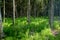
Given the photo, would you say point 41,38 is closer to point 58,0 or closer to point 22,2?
point 22,2

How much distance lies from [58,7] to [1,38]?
4641cm

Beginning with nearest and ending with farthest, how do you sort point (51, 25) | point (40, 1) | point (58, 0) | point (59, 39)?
point (59, 39) → point (51, 25) → point (40, 1) → point (58, 0)

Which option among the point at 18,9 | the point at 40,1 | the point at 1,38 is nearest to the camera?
the point at 1,38

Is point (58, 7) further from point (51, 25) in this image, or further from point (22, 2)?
point (51, 25)

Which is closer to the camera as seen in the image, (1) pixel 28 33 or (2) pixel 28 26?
(1) pixel 28 33

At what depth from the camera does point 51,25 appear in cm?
1838

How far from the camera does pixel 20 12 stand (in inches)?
1590

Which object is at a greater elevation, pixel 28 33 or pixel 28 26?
pixel 28 33

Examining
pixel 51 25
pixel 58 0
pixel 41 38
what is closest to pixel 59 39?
pixel 41 38

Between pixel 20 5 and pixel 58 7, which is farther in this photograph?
pixel 58 7

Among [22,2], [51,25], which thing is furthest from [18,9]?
[51,25]

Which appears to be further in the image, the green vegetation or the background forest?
the background forest

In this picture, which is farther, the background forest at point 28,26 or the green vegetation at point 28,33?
the background forest at point 28,26

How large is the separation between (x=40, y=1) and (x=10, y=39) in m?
21.4
